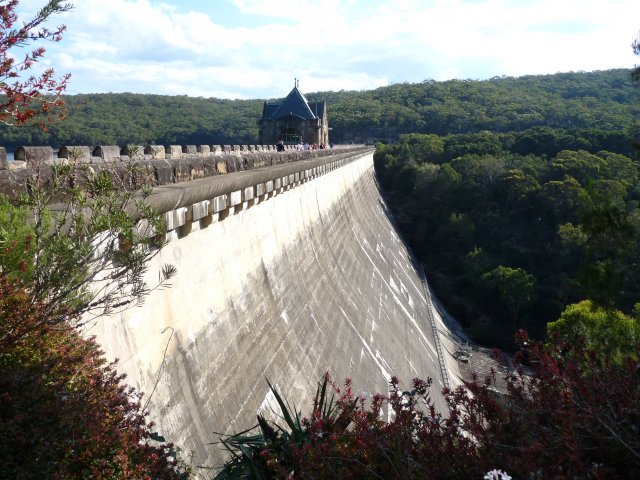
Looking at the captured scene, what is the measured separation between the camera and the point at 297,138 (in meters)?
39.8

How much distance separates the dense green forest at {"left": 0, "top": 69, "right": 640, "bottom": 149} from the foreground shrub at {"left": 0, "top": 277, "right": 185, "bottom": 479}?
24112 mm

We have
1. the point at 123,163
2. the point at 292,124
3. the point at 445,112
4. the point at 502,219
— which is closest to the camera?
the point at 123,163

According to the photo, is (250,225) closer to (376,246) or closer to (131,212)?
(131,212)

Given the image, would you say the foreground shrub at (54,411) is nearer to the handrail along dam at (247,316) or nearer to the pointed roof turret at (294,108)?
the handrail along dam at (247,316)

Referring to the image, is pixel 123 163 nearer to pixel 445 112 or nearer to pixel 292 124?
pixel 292 124

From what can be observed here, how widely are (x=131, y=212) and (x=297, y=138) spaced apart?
3593 centimetres

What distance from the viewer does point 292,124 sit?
3972cm

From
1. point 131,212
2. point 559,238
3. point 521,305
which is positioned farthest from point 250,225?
point 559,238

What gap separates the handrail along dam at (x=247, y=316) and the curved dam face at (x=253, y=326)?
21 millimetres

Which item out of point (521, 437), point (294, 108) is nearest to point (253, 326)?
point (521, 437)

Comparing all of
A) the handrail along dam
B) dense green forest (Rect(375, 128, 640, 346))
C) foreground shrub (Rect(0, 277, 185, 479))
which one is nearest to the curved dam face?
the handrail along dam

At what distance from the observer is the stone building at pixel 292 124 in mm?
39562

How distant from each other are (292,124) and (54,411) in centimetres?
3760

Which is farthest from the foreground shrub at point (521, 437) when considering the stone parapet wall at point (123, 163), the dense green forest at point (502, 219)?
the dense green forest at point (502, 219)
